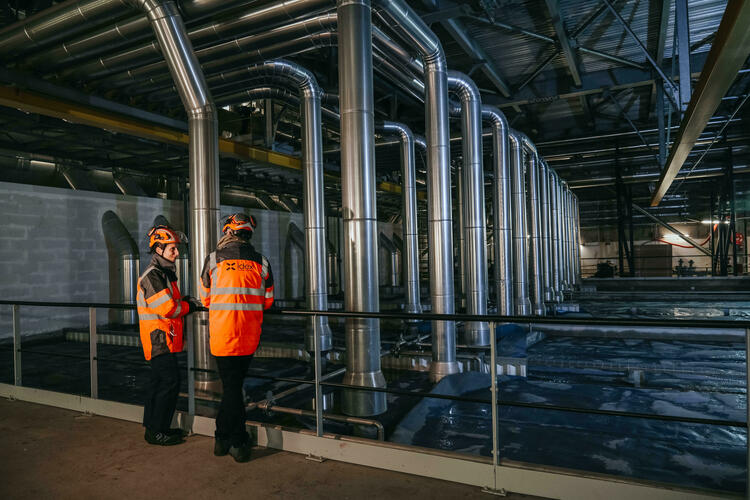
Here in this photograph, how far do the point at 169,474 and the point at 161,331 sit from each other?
97 centimetres

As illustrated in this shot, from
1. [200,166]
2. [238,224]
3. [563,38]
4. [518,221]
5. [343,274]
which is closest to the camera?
[238,224]

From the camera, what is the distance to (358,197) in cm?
465

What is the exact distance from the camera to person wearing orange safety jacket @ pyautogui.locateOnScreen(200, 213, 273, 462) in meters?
3.08

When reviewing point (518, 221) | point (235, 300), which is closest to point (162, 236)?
point (235, 300)

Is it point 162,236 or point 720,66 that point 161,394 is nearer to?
point 162,236

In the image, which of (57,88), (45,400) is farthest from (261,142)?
(45,400)

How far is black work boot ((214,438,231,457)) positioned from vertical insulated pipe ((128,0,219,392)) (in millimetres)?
2305

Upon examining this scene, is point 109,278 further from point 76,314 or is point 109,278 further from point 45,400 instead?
point 45,400

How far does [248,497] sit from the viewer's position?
262 centimetres

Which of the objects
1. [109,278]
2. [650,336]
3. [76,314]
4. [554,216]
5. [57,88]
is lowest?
[650,336]

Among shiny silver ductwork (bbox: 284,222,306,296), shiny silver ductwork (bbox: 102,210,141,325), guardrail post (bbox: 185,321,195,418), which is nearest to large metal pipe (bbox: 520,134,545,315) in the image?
shiny silver ductwork (bbox: 284,222,306,296)

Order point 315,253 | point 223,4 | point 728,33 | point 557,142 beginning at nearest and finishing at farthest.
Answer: point 728,33 → point 223,4 → point 315,253 → point 557,142

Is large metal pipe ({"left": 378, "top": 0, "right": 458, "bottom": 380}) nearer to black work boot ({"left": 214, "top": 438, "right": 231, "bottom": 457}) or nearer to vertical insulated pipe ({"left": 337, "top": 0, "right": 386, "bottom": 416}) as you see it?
vertical insulated pipe ({"left": 337, "top": 0, "right": 386, "bottom": 416})

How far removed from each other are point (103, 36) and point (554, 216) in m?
14.1
